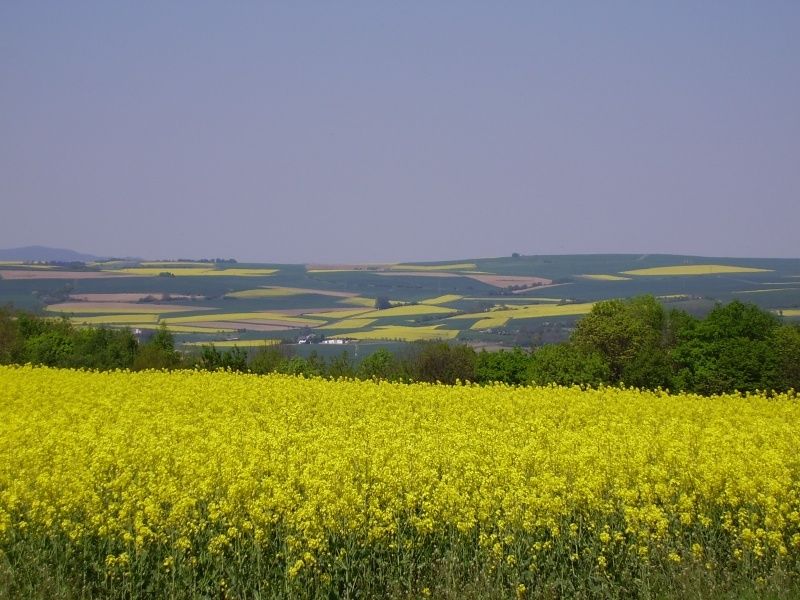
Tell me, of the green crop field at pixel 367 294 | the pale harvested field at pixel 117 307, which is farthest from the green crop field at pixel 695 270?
the pale harvested field at pixel 117 307

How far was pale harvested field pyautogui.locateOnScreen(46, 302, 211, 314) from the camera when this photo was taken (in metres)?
130

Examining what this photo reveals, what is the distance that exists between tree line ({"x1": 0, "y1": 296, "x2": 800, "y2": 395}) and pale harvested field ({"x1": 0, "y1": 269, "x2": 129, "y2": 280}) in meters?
105

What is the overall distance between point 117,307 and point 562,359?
101 meters

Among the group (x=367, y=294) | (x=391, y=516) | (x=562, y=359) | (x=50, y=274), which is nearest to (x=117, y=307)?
(x=50, y=274)

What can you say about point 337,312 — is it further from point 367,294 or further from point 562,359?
point 562,359

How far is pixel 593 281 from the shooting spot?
179625 millimetres

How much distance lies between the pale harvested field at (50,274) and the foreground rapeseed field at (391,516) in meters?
145

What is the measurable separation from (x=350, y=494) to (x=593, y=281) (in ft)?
562

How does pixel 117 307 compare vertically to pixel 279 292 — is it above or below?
below

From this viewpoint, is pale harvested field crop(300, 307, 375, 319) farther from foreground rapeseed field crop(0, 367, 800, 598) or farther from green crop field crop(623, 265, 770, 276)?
foreground rapeseed field crop(0, 367, 800, 598)

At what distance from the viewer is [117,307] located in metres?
134

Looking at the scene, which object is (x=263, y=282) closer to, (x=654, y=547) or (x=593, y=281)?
(x=593, y=281)

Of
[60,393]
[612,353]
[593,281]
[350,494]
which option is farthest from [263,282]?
[350,494]

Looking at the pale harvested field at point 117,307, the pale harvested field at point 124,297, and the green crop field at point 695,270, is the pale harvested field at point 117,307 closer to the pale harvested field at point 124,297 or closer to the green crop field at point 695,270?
the pale harvested field at point 124,297
